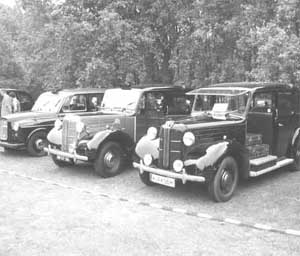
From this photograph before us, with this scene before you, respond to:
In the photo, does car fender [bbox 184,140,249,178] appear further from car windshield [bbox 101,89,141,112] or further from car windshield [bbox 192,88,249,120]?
car windshield [bbox 101,89,141,112]

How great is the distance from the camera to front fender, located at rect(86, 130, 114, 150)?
754cm

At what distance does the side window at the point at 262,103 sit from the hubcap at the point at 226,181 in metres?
1.65

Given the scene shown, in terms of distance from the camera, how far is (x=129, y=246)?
4.37 m

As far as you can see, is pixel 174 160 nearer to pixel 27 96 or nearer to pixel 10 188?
pixel 10 188

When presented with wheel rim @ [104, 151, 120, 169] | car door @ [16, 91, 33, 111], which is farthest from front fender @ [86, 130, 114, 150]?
car door @ [16, 91, 33, 111]

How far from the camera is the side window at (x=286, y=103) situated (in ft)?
25.5

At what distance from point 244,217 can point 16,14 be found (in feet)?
77.9

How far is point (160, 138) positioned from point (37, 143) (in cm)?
480

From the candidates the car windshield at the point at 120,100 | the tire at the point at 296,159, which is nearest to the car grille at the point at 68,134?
the car windshield at the point at 120,100

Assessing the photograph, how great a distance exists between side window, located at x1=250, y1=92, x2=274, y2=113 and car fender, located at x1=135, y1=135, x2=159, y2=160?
6.95 ft

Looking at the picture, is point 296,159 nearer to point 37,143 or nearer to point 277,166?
point 277,166

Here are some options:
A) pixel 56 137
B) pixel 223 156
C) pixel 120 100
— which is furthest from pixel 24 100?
pixel 223 156

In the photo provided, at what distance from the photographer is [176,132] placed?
631cm

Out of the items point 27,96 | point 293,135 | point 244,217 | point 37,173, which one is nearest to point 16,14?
point 27,96
